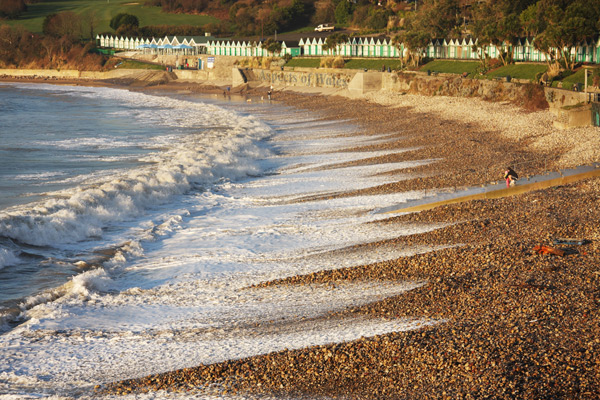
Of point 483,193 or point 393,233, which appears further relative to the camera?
point 483,193

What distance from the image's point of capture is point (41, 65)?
421 ft

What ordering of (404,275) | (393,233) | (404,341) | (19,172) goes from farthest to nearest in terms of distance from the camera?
(19,172) < (393,233) < (404,275) < (404,341)

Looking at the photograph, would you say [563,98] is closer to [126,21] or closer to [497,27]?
[497,27]

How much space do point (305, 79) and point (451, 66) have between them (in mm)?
24957

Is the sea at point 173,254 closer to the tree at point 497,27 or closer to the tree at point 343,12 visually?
the tree at point 497,27

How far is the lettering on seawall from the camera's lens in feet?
236

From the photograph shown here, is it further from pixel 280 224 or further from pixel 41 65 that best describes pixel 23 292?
pixel 41 65

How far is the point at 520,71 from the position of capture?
46.5 meters

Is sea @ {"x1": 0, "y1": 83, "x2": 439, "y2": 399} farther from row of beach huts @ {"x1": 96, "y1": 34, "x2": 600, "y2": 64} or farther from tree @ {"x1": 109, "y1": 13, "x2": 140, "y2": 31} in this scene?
tree @ {"x1": 109, "y1": 13, "x2": 140, "y2": 31}

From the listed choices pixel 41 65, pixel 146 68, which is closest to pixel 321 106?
pixel 146 68

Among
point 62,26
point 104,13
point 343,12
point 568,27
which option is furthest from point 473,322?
point 104,13

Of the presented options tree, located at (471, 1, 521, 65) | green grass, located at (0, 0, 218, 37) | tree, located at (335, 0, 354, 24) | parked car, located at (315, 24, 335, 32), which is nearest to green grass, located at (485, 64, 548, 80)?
tree, located at (471, 1, 521, 65)

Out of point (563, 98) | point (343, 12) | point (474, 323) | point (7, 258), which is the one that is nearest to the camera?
point (474, 323)

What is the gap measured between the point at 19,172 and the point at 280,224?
1414 centimetres
